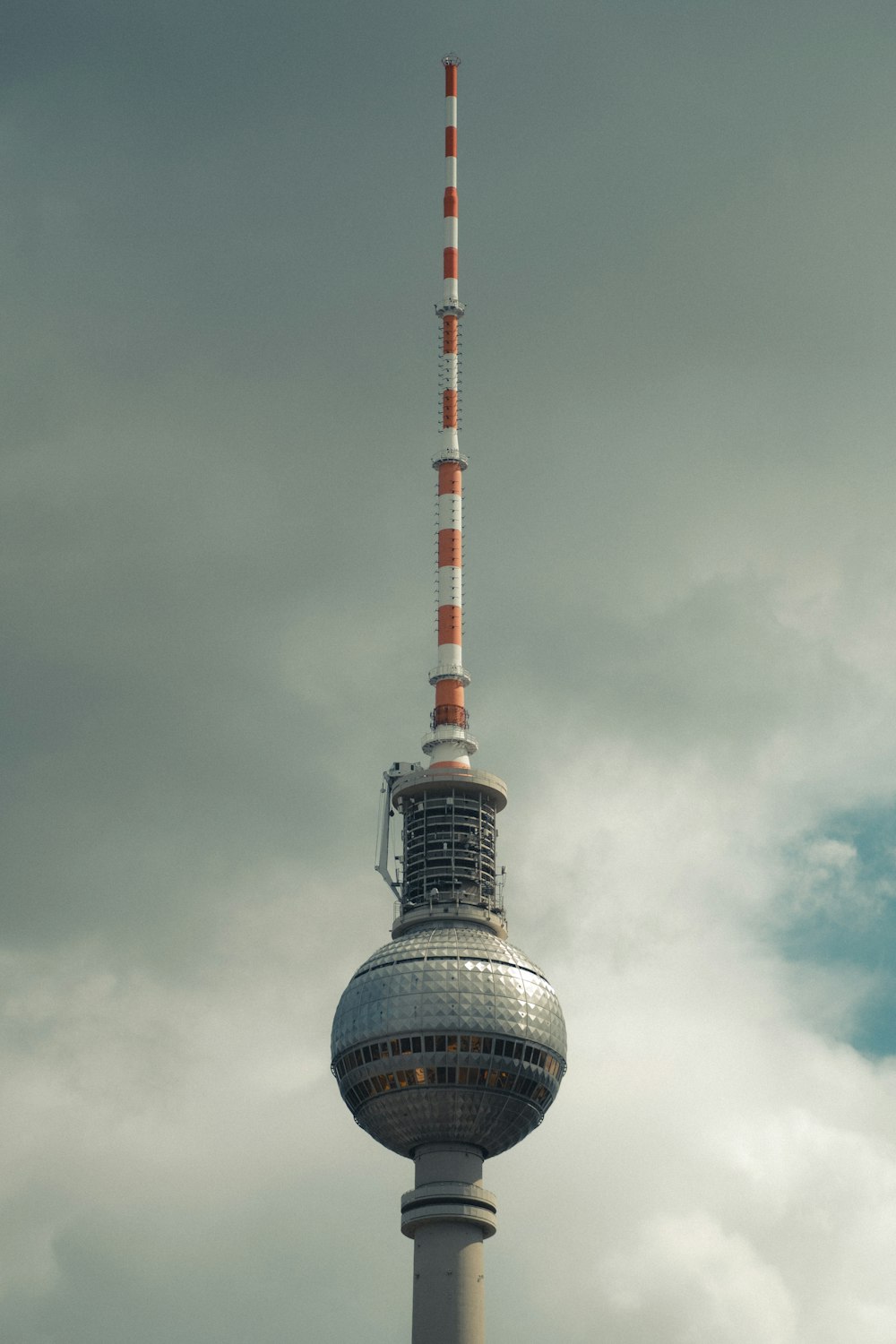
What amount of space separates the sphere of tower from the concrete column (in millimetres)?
2730

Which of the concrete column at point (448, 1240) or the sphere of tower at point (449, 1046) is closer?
the concrete column at point (448, 1240)

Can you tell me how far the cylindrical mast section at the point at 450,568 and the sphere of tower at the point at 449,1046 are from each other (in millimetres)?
21982

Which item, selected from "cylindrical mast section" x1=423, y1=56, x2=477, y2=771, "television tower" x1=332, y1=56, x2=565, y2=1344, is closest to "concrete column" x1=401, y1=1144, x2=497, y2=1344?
"television tower" x1=332, y1=56, x2=565, y2=1344

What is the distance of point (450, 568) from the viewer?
191625 millimetres

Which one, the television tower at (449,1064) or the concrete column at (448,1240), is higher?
the television tower at (449,1064)

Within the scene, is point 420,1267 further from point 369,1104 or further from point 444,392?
point 444,392

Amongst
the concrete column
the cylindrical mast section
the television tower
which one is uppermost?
the cylindrical mast section

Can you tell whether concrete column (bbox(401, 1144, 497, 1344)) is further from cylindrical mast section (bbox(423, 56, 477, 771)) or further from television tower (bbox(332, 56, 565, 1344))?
cylindrical mast section (bbox(423, 56, 477, 771))

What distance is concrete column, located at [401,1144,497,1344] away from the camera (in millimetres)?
158375

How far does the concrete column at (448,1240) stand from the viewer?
158375 mm

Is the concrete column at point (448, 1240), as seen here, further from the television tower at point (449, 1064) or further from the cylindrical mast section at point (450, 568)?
the cylindrical mast section at point (450, 568)

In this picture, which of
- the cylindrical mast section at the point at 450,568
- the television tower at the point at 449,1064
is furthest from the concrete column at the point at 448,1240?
the cylindrical mast section at the point at 450,568

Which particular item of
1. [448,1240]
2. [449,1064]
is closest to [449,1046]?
[449,1064]

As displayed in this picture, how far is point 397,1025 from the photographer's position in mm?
165500
